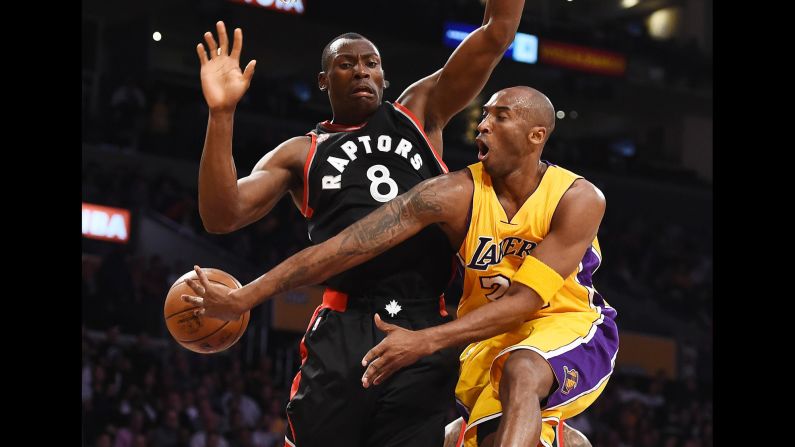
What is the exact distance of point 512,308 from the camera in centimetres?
391

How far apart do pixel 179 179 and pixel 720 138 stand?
34.1ft

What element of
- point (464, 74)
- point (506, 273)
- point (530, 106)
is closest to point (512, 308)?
point (506, 273)

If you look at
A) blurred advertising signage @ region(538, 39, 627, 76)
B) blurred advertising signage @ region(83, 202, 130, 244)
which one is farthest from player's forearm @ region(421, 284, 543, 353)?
blurred advertising signage @ region(538, 39, 627, 76)

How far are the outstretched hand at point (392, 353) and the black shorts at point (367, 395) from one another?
1.47 feet

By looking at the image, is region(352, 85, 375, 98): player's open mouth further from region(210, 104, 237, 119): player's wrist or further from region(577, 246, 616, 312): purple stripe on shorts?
region(577, 246, 616, 312): purple stripe on shorts

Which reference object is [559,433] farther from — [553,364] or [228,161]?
[228,161]

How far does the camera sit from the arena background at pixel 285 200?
11.7 meters

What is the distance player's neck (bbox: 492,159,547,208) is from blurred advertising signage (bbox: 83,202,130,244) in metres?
10.4

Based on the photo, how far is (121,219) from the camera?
14.3 metres

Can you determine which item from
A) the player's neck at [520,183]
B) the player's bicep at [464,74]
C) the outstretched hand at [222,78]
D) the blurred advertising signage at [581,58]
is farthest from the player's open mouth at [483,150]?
the blurred advertising signage at [581,58]

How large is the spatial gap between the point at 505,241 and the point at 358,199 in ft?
2.21

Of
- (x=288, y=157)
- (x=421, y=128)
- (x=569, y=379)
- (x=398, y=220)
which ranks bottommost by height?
(x=569, y=379)

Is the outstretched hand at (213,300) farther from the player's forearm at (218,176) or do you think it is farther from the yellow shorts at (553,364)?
the yellow shorts at (553,364)

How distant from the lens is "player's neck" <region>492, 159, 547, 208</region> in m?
4.18
